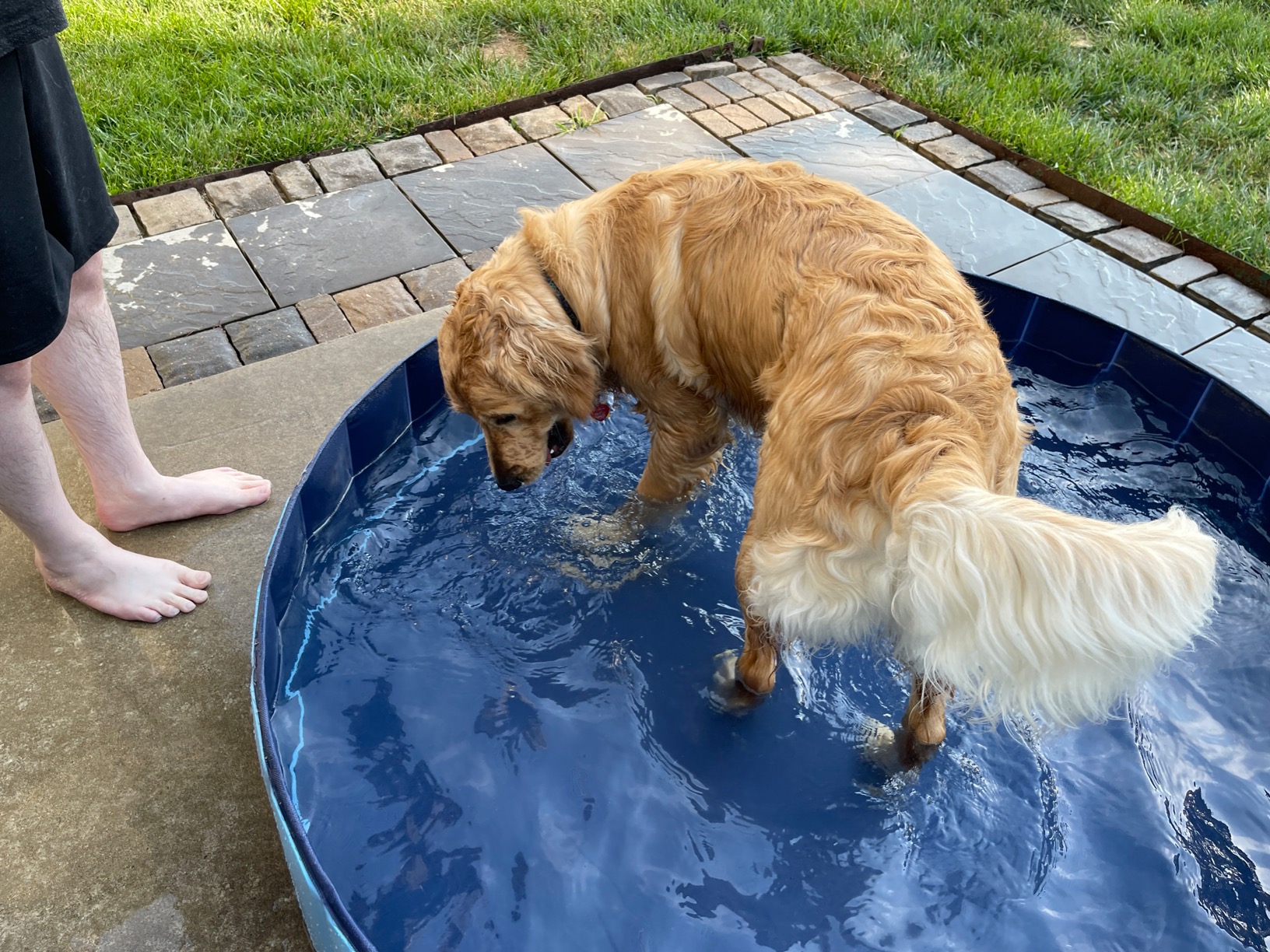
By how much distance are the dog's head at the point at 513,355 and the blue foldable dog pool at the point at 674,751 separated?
596 mm

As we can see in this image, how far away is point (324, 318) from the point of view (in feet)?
13.0

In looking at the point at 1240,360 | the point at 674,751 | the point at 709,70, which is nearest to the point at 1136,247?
the point at 1240,360

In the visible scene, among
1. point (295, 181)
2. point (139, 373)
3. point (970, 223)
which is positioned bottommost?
point (139, 373)

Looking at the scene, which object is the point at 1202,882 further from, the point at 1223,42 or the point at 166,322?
the point at 1223,42

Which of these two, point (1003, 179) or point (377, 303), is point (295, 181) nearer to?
point (377, 303)

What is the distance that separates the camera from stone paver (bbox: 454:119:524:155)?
5000 mm

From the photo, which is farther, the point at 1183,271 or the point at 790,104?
the point at 790,104

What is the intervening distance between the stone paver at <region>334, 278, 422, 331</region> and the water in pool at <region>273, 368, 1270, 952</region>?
1008 mm

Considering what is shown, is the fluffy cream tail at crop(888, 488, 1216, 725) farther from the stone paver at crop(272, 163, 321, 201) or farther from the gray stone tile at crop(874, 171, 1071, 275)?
the stone paver at crop(272, 163, 321, 201)

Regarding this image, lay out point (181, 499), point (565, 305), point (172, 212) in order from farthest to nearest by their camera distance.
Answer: point (172, 212) → point (181, 499) → point (565, 305)

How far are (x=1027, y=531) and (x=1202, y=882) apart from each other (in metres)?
1.53

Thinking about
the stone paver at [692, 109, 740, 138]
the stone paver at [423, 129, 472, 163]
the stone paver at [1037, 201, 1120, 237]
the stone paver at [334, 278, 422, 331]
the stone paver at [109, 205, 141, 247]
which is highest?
the stone paver at [1037, 201, 1120, 237]

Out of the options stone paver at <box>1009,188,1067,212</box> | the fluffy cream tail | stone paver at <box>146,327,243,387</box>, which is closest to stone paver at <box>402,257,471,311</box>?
stone paver at <box>146,327,243,387</box>

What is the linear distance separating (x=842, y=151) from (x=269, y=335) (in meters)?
2.97
